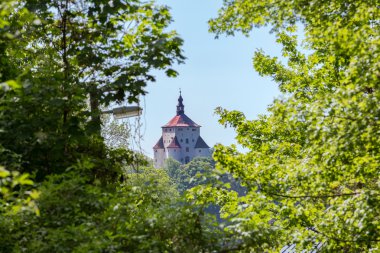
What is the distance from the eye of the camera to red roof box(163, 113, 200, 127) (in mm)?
173375

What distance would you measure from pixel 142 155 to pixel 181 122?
163 metres

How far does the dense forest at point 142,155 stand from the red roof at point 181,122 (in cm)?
16144

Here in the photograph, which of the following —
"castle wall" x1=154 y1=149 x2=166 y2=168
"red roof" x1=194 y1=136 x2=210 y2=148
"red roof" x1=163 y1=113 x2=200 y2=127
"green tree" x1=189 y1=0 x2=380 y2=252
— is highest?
"red roof" x1=163 y1=113 x2=200 y2=127

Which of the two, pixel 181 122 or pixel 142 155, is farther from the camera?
pixel 181 122

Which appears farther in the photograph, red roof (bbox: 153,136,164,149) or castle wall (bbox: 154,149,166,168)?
red roof (bbox: 153,136,164,149)

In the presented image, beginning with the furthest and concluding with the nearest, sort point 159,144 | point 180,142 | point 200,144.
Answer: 1. point 200,144
2. point 180,142
3. point 159,144

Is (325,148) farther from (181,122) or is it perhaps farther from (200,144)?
(200,144)

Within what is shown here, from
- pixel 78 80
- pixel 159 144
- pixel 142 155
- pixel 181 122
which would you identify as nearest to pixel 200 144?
pixel 181 122

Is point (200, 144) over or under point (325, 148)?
over

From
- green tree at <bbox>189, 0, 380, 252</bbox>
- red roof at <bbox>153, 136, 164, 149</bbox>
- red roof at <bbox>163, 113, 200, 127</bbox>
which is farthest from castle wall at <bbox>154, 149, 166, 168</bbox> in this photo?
green tree at <bbox>189, 0, 380, 252</bbox>

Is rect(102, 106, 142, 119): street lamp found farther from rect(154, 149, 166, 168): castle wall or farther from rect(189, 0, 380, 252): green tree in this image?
rect(154, 149, 166, 168): castle wall

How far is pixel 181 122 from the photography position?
17400 centimetres

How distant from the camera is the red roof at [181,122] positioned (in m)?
173

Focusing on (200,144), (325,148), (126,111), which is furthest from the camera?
(200,144)
